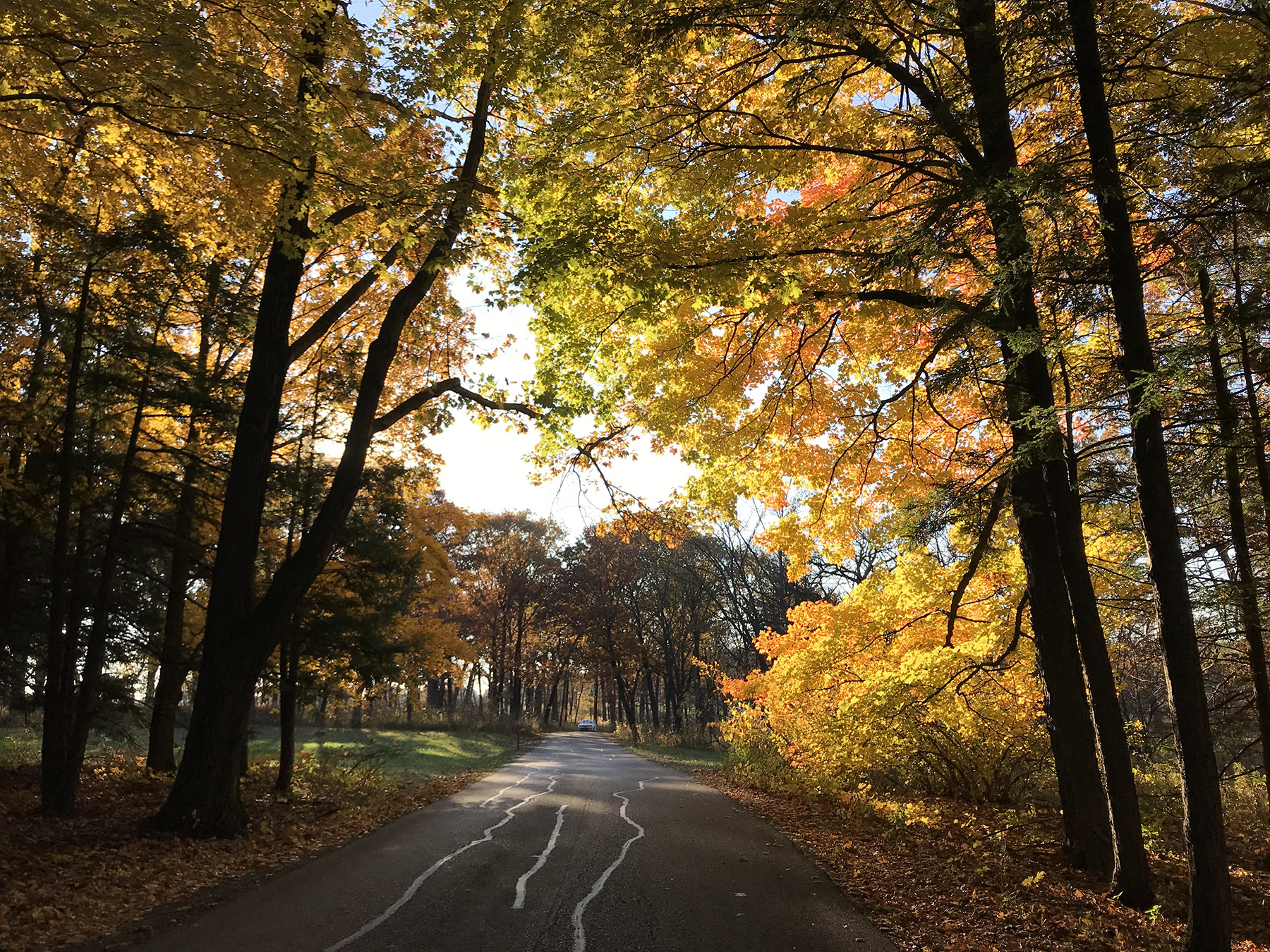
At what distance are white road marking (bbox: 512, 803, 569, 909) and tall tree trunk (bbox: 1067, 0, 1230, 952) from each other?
5.40 m

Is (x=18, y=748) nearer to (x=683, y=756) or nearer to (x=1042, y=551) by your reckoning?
(x=683, y=756)

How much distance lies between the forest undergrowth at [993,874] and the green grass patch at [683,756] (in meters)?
11.2

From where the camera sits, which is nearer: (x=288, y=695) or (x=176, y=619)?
(x=288, y=695)

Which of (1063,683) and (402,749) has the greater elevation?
(1063,683)

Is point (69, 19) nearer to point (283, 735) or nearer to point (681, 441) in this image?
point (681, 441)

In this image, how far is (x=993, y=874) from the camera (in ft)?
25.0

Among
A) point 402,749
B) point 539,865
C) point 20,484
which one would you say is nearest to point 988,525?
point 539,865

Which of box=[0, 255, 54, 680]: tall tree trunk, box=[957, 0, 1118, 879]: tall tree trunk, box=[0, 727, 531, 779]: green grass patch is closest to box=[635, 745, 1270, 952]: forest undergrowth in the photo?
box=[957, 0, 1118, 879]: tall tree trunk

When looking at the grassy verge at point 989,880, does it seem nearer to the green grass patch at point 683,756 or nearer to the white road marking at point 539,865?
the white road marking at point 539,865

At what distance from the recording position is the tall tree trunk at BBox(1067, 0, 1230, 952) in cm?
502

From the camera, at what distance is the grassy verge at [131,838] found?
601 centimetres

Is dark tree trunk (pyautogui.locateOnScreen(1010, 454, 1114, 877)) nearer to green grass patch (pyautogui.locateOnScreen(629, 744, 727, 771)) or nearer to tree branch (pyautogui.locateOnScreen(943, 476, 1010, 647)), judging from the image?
tree branch (pyautogui.locateOnScreen(943, 476, 1010, 647))

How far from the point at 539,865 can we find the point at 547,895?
49.9 inches

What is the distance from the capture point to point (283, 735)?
13.0 metres
